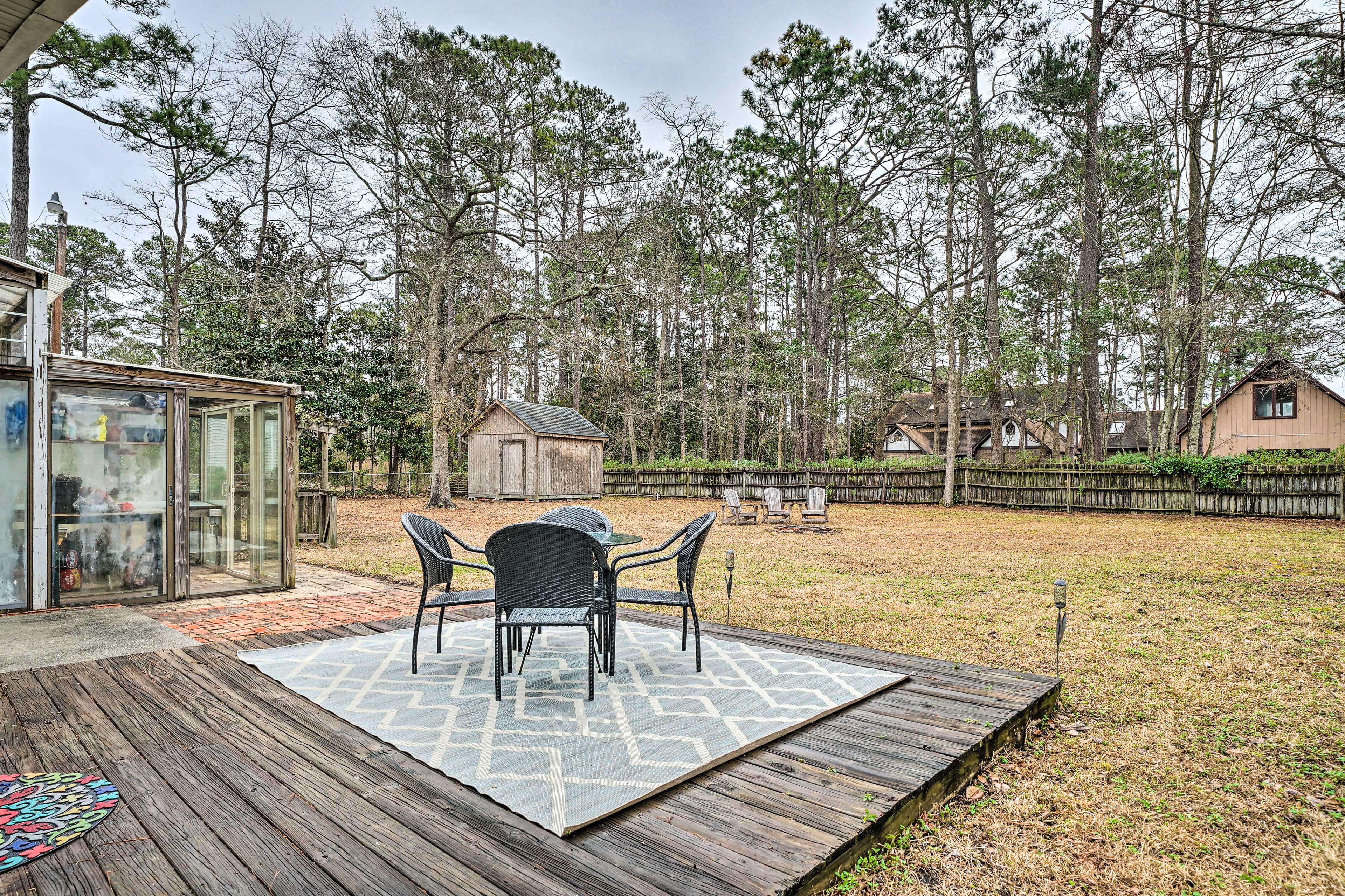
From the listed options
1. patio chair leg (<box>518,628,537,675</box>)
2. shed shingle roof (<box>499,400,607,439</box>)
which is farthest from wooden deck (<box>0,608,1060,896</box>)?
shed shingle roof (<box>499,400,607,439</box>)

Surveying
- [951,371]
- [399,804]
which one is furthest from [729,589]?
[951,371]

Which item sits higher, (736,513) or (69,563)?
(69,563)

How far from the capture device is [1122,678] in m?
4.03

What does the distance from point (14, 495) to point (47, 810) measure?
4.55 m

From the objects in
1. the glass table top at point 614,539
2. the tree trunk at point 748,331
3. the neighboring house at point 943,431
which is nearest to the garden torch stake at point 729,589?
the glass table top at point 614,539

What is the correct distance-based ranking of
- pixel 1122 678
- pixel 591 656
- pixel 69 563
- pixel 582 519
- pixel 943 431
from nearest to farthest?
pixel 591 656 < pixel 1122 678 < pixel 582 519 < pixel 69 563 < pixel 943 431

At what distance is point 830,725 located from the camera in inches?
116

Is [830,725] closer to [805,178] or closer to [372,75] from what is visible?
[372,75]

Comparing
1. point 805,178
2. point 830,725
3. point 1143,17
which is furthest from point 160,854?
point 805,178

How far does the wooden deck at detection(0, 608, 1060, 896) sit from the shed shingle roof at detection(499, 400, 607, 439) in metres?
17.3

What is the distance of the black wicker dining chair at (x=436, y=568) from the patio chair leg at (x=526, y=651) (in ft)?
1.14

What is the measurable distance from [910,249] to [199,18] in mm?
18523

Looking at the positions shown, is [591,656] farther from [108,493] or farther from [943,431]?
[943,431]

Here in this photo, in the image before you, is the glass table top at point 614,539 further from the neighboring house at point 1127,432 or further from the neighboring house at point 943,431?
the neighboring house at point 1127,432
